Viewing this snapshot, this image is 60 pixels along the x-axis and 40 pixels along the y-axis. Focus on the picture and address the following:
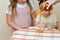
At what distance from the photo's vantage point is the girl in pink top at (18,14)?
54.9 inches

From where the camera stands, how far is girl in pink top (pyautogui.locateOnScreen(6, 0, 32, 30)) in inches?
54.9

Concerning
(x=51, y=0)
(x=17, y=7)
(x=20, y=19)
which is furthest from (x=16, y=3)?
(x=51, y=0)

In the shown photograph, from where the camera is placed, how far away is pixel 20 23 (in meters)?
1.42

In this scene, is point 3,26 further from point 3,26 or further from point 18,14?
point 18,14

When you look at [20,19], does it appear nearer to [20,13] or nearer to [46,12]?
[20,13]

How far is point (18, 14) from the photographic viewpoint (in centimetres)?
141

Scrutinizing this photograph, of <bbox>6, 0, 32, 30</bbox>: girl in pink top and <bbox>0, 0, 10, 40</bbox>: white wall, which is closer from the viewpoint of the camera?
<bbox>6, 0, 32, 30</bbox>: girl in pink top

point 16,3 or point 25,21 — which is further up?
point 16,3

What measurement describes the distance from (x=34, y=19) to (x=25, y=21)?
0.27 ft

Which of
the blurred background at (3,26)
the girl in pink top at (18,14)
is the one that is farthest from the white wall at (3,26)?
the girl in pink top at (18,14)

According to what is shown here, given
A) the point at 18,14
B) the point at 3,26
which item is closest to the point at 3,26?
the point at 3,26

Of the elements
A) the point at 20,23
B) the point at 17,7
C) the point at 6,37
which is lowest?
the point at 6,37

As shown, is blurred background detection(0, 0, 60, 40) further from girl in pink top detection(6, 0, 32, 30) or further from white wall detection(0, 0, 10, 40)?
girl in pink top detection(6, 0, 32, 30)

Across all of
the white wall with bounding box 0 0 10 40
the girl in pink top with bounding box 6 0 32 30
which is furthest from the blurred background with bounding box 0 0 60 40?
the girl in pink top with bounding box 6 0 32 30
